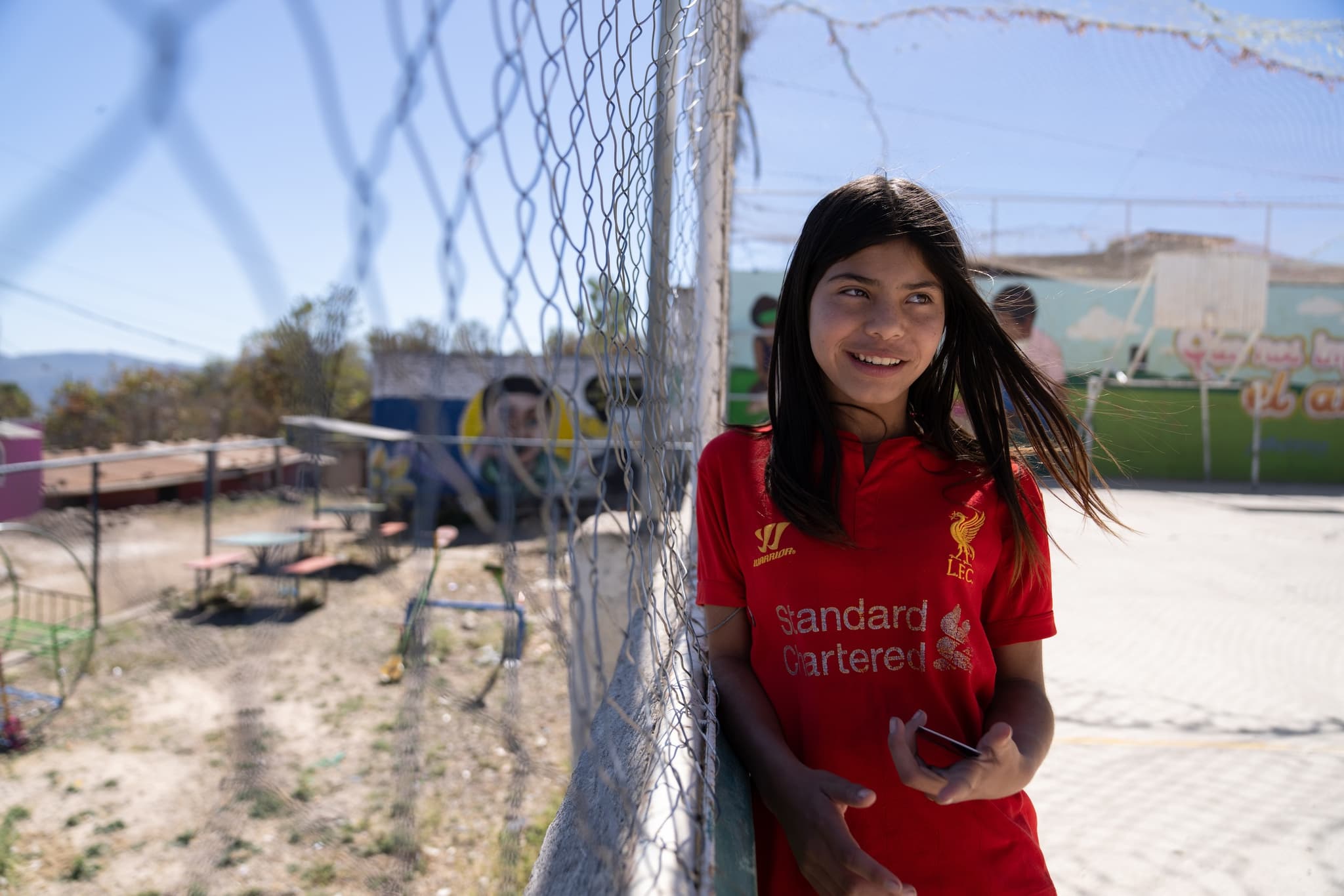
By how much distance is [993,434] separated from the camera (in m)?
1.40

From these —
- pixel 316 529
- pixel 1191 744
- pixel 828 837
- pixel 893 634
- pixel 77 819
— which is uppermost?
pixel 893 634

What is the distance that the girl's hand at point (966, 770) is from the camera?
98 centimetres

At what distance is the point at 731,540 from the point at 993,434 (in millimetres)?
482

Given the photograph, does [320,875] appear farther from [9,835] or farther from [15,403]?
[15,403]

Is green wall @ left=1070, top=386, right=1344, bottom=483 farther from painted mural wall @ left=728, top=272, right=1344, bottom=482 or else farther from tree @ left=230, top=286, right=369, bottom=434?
tree @ left=230, top=286, right=369, bottom=434

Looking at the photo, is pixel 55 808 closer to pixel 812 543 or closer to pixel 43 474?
pixel 812 543

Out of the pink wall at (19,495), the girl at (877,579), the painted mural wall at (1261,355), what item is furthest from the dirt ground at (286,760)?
the painted mural wall at (1261,355)

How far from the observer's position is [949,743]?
1.11 m

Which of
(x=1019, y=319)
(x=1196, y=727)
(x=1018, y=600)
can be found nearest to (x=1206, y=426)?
(x=1196, y=727)

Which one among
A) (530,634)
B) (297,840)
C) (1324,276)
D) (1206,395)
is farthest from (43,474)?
(1324,276)

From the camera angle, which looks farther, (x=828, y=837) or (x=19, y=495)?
(x=19, y=495)

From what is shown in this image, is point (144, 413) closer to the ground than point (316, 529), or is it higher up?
higher up

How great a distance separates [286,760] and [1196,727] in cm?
427

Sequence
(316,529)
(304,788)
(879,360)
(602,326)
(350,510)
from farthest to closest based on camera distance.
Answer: (350,510) < (316,529) < (304,788) < (879,360) < (602,326)
